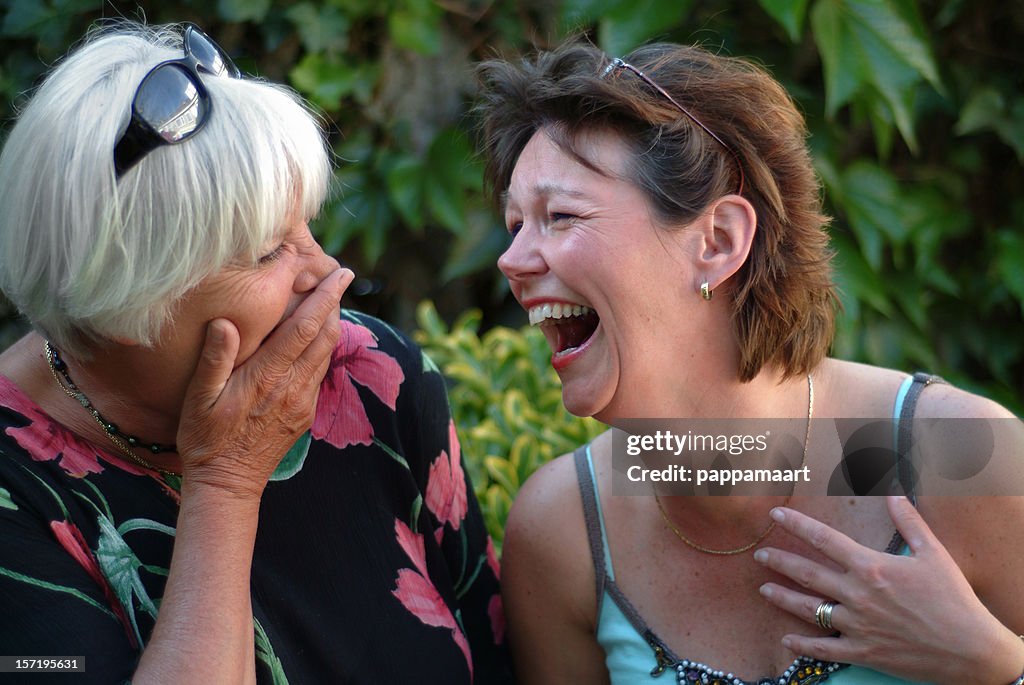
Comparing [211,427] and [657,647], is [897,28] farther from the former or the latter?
[211,427]

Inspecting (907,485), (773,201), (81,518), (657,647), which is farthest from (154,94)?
(907,485)

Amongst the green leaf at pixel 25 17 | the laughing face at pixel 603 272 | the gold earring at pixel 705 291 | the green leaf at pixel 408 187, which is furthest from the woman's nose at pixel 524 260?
the green leaf at pixel 25 17

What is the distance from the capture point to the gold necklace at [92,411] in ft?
6.75

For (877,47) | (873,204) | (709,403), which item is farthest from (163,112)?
(873,204)

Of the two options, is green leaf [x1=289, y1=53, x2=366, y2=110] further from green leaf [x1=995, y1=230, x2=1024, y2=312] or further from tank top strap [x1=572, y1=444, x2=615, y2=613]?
green leaf [x1=995, y1=230, x2=1024, y2=312]

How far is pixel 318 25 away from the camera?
3.90 meters

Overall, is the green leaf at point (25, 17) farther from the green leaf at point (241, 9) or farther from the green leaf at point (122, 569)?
Answer: the green leaf at point (122, 569)

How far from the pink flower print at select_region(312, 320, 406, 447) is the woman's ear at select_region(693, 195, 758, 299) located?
72cm

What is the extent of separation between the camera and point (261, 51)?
4070 mm

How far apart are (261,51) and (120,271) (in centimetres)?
244

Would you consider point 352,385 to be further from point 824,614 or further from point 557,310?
point 824,614

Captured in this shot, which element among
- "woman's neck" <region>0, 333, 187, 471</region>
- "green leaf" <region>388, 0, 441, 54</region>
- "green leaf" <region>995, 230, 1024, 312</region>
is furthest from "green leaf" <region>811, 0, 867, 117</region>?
"woman's neck" <region>0, 333, 187, 471</region>

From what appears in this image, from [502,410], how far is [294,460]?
0.99 meters

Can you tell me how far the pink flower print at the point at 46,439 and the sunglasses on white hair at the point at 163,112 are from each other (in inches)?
19.6
